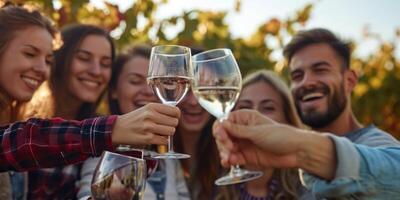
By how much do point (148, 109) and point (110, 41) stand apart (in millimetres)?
2347

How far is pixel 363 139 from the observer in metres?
3.18

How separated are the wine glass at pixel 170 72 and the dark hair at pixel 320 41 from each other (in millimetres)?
2222

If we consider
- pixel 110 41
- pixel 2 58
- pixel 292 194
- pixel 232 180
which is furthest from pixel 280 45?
pixel 232 180

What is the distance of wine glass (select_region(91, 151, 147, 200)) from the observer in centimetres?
182

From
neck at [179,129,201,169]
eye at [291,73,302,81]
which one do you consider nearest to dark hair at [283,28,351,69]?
eye at [291,73,302,81]

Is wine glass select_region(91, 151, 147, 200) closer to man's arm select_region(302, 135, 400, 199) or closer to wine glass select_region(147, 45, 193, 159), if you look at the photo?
wine glass select_region(147, 45, 193, 159)

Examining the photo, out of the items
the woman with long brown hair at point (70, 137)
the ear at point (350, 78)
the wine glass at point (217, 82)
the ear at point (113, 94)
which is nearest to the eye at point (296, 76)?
the ear at point (350, 78)

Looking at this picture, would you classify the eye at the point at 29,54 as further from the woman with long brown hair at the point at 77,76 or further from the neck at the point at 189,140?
the neck at the point at 189,140

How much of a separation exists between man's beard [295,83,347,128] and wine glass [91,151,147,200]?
7.43 ft

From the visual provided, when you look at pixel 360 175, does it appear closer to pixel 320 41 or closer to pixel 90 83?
pixel 320 41

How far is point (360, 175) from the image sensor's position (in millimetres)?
1973

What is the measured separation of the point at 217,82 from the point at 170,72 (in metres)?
0.19

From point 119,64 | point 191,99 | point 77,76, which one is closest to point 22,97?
point 77,76

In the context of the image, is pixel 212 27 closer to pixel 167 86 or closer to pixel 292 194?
pixel 292 194
